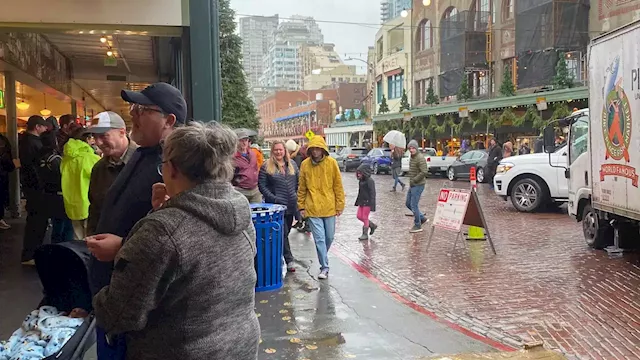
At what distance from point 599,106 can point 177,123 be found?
7400mm

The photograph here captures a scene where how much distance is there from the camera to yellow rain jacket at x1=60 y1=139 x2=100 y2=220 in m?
5.92

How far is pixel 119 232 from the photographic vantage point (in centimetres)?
238

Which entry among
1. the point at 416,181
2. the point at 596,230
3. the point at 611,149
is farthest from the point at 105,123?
the point at 416,181

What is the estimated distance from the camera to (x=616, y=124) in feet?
25.1

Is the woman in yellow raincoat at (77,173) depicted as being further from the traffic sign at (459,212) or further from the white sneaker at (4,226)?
the traffic sign at (459,212)

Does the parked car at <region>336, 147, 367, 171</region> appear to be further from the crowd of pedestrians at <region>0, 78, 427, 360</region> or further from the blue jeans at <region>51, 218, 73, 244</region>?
the crowd of pedestrians at <region>0, 78, 427, 360</region>

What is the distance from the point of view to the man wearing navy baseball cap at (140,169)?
7.83 ft

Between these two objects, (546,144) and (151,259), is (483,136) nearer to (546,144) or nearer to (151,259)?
(546,144)

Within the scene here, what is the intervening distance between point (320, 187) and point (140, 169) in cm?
463

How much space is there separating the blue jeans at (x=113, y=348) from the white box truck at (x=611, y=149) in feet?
22.5

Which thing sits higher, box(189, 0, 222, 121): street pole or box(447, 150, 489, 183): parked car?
box(189, 0, 222, 121): street pole

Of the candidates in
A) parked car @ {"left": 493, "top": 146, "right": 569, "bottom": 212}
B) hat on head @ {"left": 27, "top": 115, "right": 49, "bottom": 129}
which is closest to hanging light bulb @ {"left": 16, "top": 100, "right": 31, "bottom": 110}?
hat on head @ {"left": 27, "top": 115, "right": 49, "bottom": 129}

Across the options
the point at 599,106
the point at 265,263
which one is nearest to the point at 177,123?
the point at 265,263

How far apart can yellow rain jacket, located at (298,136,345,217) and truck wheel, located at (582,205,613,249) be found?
14.4 ft
